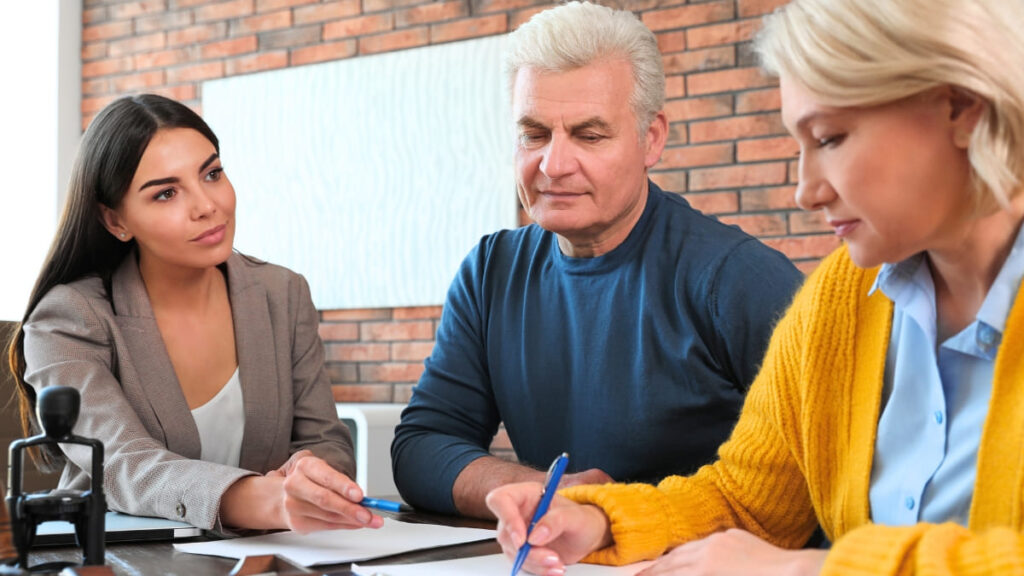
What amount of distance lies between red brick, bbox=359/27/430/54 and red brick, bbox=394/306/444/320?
3.29 ft

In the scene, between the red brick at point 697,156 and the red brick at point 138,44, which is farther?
the red brick at point 138,44

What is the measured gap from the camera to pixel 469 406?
1.75m

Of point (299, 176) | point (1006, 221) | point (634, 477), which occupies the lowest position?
point (634, 477)

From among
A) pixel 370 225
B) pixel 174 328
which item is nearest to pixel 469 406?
pixel 174 328

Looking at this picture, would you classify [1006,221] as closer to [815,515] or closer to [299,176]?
[815,515]

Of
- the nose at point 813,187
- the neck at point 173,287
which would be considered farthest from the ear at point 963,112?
the neck at point 173,287

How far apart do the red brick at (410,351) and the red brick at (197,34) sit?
157 cm

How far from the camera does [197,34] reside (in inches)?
181

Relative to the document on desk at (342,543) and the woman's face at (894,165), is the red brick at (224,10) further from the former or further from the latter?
the woman's face at (894,165)

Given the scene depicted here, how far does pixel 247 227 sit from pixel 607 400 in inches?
125

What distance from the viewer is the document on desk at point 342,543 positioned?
1.21 m

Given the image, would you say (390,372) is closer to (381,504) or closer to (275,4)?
(275,4)

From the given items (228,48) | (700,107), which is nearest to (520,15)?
(700,107)

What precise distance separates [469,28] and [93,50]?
1.96m
